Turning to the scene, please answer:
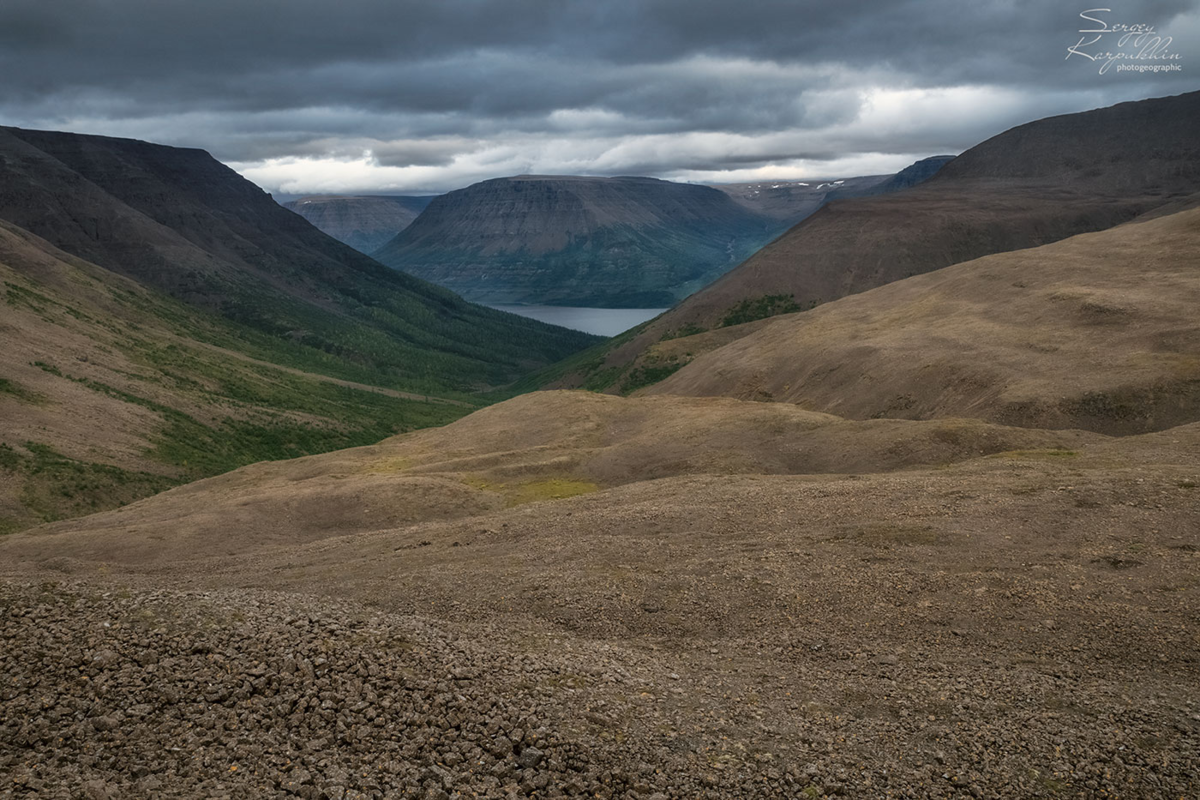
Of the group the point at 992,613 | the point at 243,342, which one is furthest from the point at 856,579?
the point at 243,342

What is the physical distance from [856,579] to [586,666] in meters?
10.9

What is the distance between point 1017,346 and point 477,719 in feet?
197

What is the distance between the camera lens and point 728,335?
13925 centimetres

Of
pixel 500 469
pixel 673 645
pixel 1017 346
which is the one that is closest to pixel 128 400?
pixel 500 469

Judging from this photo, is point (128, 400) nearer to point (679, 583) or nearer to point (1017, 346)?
point (679, 583)

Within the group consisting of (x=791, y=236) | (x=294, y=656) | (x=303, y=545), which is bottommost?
(x=303, y=545)

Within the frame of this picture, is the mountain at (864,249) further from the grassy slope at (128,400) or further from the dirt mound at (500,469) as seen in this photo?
the dirt mound at (500,469)

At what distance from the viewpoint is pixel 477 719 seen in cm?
1605

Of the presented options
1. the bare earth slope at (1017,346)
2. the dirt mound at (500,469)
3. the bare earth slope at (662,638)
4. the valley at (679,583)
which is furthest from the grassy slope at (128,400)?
the bare earth slope at (1017,346)

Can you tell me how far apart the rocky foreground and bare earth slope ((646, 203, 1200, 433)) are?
35.6 m

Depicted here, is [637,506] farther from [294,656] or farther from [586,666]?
[294,656]

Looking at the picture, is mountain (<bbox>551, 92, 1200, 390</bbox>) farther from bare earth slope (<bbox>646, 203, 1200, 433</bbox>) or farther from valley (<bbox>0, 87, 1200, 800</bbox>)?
valley (<bbox>0, 87, 1200, 800</bbox>)

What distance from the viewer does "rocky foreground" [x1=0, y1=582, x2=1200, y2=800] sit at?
1449 cm

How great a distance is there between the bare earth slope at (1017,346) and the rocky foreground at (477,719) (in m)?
35.6
